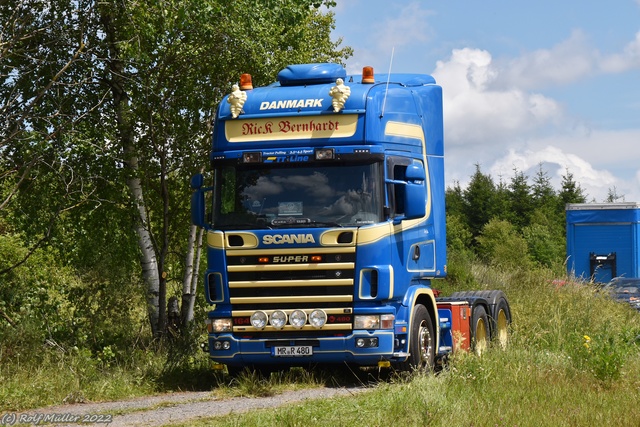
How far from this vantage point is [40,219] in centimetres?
1711

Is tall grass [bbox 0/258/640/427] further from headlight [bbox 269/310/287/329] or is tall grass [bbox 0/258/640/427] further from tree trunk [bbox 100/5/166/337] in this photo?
tree trunk [bbox 100/5/166/337]

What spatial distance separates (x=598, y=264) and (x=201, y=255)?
13.1 meters

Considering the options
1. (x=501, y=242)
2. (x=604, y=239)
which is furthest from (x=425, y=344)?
(x=501, y=242)

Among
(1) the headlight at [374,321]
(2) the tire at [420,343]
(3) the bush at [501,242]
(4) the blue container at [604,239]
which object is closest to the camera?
(1) the headlight at [374,321]

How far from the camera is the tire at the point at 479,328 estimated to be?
16.4 metres

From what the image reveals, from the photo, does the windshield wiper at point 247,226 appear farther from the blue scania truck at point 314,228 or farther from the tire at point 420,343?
the tire at point 420,343

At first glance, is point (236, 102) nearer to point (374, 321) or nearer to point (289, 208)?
point (289, 208)

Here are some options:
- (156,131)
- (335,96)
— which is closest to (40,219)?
(156,131)

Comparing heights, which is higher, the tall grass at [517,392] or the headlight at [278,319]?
the headlight at [278,319]

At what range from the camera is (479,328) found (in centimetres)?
1698

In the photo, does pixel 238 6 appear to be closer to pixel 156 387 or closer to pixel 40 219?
pixel 40 219

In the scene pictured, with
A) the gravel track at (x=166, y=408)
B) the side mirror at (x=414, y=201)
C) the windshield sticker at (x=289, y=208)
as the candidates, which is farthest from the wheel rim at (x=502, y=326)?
the windshield sticker at (x=289, y=208)

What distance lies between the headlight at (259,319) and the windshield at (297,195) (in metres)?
1.13

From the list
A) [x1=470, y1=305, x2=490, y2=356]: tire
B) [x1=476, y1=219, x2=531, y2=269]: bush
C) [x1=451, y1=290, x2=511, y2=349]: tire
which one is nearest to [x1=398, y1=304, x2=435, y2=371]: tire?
[x1=470, y1=305, x2=490, y2=356]: tire
